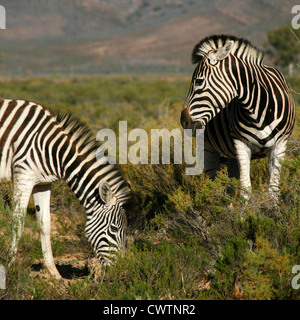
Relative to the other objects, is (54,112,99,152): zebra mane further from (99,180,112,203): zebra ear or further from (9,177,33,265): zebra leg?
(9,177,33,265): zebra leg

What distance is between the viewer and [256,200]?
493cm

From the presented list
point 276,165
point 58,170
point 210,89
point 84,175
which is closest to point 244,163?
point 276,165

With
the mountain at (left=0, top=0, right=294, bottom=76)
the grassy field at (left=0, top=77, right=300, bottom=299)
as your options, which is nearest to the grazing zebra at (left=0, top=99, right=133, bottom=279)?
the grassy field at (left=0, top=77, right=300, bottom=299)

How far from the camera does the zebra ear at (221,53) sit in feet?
16.5

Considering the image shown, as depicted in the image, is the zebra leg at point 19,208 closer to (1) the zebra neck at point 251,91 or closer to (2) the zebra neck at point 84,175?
(2) the zebra neck at point 84,175

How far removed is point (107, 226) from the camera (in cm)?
495

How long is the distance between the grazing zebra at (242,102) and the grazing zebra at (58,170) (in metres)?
1.13

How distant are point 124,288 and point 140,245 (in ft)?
3.99

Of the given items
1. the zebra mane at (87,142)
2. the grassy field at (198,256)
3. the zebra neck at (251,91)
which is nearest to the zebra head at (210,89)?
the zebra neck at (251,91)

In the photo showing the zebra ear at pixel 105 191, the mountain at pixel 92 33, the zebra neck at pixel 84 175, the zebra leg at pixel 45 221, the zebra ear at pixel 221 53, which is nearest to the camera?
the zebra ear at pixel 105 191

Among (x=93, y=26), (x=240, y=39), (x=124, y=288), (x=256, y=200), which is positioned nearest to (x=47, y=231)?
(x=124, y=288)

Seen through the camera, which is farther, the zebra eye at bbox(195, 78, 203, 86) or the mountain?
the mountain

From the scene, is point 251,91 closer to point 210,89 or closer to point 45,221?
point 210,89

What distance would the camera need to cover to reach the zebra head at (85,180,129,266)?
16.1 ft
